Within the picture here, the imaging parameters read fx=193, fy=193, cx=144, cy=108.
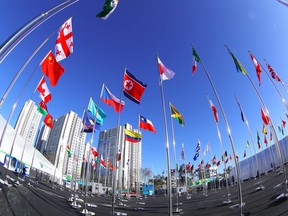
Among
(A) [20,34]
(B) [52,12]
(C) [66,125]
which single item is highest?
(C) [66,125]

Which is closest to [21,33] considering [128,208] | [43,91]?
[43,91]

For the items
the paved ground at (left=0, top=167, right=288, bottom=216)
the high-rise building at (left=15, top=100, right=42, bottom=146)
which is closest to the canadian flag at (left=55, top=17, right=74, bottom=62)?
the paved ground at (left=0, top=167, right=288, bottom=216)

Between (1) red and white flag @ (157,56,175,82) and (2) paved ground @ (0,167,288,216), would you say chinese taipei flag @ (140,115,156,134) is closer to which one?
(1) red and white flag @ (157,56,175,82)

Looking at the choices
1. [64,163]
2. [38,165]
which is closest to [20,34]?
[38,165]

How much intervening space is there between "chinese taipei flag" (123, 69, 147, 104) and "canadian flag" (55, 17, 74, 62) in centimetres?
454

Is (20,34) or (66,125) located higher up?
(66,125)

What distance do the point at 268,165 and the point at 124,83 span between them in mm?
50370

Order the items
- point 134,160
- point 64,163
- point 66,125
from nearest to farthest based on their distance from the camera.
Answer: point 66,125 → point 134,160 → point 64,163

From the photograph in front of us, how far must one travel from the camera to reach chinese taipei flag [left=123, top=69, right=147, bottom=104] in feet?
41.2

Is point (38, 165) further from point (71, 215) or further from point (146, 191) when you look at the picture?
point (71, 215)

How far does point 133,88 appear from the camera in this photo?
12.7 metres

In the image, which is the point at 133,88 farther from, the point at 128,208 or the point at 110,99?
the point at 128,208

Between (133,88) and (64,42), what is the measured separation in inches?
199

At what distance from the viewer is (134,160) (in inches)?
2899
